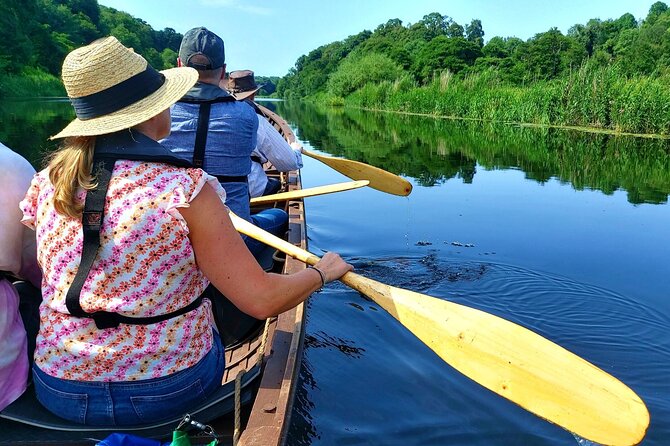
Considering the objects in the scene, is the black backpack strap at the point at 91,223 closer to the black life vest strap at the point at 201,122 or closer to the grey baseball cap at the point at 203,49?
the black life vest strap at the point at 201,122

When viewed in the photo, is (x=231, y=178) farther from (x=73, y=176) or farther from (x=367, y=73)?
(x=367, y=73)

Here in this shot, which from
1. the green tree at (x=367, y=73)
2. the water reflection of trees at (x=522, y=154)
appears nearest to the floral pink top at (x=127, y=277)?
the water reflection of trees at (x=522, y=154)

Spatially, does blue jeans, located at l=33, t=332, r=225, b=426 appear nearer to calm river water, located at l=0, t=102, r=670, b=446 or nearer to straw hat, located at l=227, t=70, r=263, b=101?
calm river water, located at l=0, t=102, r=670, b=446

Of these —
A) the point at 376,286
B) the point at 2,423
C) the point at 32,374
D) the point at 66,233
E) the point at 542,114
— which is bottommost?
the point at 2,423

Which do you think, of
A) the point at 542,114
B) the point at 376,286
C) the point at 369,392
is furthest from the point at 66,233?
the point at 542,114

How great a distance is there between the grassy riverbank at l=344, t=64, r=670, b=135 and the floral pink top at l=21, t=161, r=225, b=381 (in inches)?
640

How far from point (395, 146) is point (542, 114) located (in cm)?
684

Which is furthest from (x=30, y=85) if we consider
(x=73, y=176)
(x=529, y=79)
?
(x=73, y=176)

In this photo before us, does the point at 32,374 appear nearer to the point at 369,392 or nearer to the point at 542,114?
the point at 369,392

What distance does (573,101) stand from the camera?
1711 cm

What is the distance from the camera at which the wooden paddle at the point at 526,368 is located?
167 cm

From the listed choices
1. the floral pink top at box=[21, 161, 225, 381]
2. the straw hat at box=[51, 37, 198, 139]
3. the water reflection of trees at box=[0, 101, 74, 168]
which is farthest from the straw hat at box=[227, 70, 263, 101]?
the water reflection of trees at box=[0, 101, 74, 168]

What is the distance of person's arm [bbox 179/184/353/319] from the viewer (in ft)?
4.64

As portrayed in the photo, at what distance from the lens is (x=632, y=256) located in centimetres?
533
